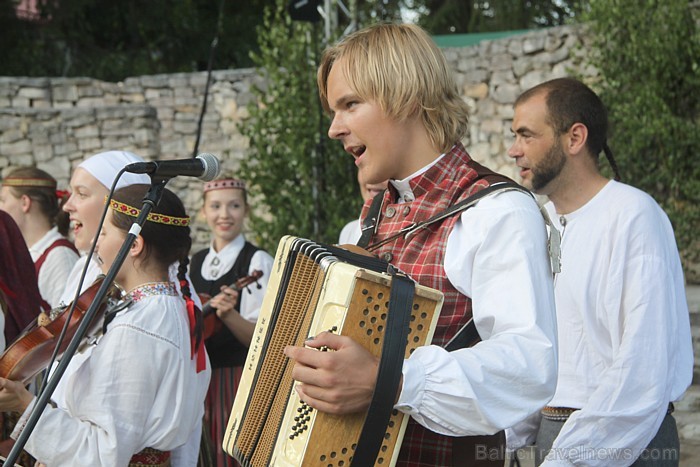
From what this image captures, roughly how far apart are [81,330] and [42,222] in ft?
11.4

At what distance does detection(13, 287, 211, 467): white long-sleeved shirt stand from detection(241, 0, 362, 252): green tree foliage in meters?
4.38

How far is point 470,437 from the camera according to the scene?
191 cm

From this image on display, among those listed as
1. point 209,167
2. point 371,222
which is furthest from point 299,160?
point 371,222

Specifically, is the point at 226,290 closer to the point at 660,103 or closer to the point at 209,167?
the point at 209,167

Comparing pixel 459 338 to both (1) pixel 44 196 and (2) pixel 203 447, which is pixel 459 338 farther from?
(1) pixel 44 196

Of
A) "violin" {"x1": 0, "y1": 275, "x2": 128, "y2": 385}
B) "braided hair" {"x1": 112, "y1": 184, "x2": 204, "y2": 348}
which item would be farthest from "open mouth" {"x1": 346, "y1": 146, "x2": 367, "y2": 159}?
"violin" {"x1": 0, "y1": 275, "x2": 128, "y2": 385}

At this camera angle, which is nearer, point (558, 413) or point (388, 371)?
point (388, 371)

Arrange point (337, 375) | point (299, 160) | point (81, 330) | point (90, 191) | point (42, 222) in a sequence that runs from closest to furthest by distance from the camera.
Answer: point (337, 375) → point (81, 330) → point (90, 191) → point (42, 222) → point (299, 160)

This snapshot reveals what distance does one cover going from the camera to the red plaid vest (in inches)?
74.3

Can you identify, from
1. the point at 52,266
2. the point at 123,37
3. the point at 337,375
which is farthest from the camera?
the point at 123,37

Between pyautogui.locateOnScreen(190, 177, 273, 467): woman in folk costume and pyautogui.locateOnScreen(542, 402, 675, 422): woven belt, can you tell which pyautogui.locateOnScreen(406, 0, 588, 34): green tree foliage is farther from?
pyautogui.locateOnScreen(542, 402, 675, 422): woven belt

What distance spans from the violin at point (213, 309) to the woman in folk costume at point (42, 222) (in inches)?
38.8

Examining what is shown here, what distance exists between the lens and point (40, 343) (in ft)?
8.63

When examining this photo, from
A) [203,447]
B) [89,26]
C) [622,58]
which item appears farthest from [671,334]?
[89,26]
